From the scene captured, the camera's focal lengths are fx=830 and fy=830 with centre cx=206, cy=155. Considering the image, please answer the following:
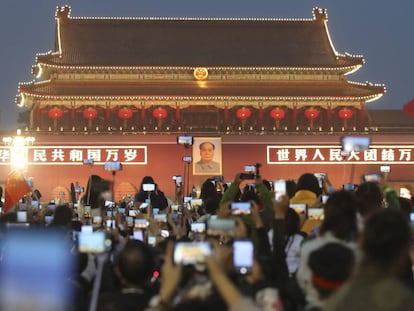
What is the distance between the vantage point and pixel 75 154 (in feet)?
108

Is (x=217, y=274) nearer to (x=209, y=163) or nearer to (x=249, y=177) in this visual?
(x=249, y=177)

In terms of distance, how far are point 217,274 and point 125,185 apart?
28.8 metres

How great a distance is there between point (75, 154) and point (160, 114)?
4166 mm

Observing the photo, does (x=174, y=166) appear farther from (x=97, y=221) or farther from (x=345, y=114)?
(x=97, y=221)

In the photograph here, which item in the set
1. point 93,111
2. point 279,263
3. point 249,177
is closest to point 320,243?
point 279,263

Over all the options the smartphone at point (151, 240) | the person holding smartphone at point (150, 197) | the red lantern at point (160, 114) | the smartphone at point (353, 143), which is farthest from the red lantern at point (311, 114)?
the smartphone at point (151, 240)

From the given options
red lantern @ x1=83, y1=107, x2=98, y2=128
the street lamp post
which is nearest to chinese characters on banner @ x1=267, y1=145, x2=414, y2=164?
red lantern @ x1=83, y1=107, x2=98, y2=128

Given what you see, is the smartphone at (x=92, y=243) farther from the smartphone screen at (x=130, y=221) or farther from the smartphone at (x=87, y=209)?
the smartphone at (x=87, y=209)

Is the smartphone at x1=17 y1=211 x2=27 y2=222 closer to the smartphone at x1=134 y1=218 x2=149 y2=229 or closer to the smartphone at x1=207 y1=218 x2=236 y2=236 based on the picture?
the smartphone at x1=134 y1=218 x2=149 y2=229

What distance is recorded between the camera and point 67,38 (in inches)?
1499

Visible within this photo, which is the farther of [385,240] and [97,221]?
[97,221]

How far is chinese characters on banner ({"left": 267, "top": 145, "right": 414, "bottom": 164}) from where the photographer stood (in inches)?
1323

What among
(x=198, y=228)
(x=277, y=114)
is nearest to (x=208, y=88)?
(x=277, y=114)

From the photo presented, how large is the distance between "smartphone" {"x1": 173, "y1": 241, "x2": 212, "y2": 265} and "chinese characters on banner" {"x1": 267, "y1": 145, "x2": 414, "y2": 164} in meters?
29.2
